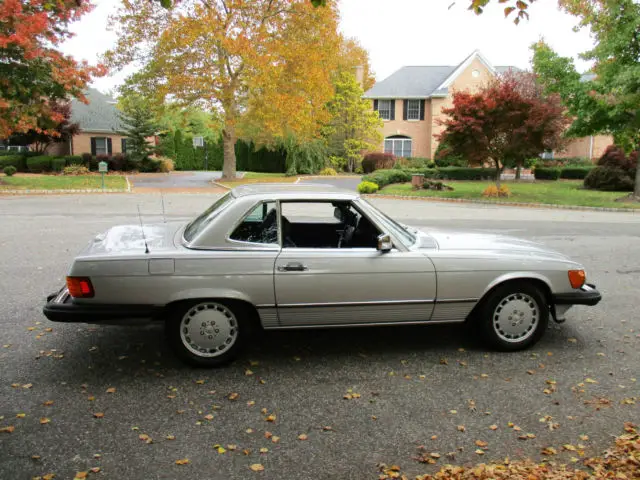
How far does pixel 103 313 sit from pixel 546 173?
113ft

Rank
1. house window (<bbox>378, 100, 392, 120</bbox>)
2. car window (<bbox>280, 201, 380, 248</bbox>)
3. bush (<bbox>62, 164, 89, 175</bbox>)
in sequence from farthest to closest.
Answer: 1. house window (<bbox>378, 100, 392, 120</bbox>)
2. bush (<bbox>62, 164, 89, 175</bbox>)
3. car window (<bbox>280, 201, 380, 248</bbox>)

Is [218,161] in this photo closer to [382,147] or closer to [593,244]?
[382,147]

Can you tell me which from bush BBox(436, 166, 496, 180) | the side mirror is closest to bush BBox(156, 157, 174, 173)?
bush BBox(436, 166, 496, 180)

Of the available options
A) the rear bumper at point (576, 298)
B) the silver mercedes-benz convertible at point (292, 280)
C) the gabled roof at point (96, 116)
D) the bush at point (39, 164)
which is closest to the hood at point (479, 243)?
the silver mercedes-benz convertible at point (292, 280)

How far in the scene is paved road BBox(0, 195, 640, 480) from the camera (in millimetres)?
3203

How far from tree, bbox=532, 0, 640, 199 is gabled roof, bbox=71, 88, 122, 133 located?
32119mm

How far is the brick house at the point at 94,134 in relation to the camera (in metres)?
39.8

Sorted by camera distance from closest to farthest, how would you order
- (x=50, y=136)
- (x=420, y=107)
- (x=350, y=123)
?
(x=50, y=136) → (x=350, y=123) → (x=420, y=107)

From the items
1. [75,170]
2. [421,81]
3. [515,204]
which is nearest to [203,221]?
[515,204]

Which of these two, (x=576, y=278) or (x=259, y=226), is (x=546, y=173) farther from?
(x=259, y=226)

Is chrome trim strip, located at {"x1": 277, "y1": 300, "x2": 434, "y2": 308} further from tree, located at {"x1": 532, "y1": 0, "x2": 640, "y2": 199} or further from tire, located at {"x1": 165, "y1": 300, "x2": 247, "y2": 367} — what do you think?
tree, located at {"x1": 532, "y1": 0, "x2": 640, "y2": 199}

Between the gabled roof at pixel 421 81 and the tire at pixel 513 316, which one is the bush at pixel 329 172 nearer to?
the gabled roof at pixel 421 81

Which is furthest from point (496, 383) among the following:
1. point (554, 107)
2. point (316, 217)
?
point (554, 107)

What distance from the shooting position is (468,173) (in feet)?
111
